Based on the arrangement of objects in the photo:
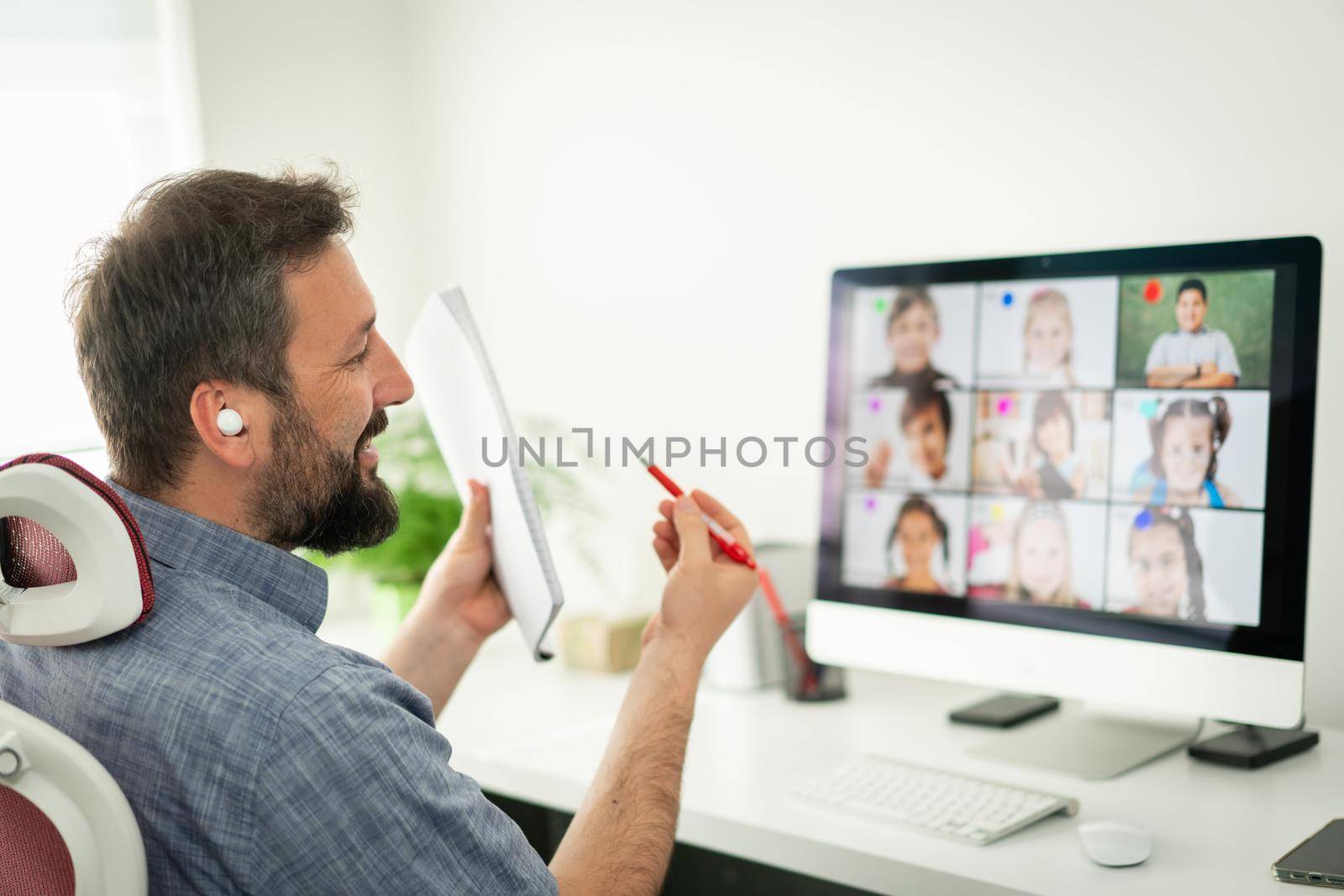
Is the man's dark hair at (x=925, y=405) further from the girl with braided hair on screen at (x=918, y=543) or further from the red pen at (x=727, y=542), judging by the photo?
the red pen at (x=727, y=542)

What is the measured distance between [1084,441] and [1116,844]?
45 cm

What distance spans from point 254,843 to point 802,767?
68cm

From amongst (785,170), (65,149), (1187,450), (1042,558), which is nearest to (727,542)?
(1042,558)

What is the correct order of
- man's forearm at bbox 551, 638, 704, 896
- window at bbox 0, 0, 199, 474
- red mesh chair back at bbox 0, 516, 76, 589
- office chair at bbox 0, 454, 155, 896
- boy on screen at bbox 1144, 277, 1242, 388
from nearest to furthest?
office chair at bbox 0, 454, 155, 896 < red mesh chair back at bbox 0, 516, 76, 589 < man's forearm at bbox 551, 638, 704, 896 < boy on screen at bbox 1144, 277, 1242, 388 < window at bbox 0, 0, 199, 474

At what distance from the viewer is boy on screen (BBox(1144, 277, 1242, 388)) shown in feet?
3.97

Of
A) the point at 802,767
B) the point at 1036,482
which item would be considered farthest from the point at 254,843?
the point at 1036,482

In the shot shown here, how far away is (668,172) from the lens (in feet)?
6.53

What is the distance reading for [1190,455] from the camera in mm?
1231

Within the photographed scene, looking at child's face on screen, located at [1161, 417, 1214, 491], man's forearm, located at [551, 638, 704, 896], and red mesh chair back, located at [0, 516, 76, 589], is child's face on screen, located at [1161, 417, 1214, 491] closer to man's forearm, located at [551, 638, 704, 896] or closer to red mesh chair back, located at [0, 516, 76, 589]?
man's forearm, located at [551, 638, 704, 896]

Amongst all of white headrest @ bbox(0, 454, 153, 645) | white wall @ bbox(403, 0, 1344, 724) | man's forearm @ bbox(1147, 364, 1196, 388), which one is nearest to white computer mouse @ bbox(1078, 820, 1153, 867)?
man's forearm @ bbox(1147, 364, 1196, 388)

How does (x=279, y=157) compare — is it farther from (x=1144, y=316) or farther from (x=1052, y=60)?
(x=1144, y=316)
